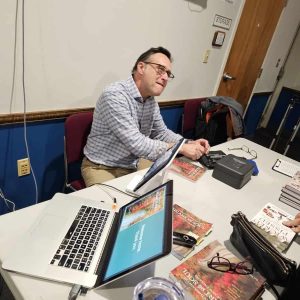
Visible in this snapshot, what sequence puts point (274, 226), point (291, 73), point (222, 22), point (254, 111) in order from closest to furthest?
point (274, 226) < point (222, 22) < point (254, 111) < point (291, 73)

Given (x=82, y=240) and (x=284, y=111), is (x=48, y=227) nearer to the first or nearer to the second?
(x=82, y=240)

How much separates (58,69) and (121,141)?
0.63 m

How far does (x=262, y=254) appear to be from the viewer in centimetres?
91

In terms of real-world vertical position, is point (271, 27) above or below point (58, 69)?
above

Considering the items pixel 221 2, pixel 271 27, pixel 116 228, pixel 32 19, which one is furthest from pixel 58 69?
pixel 271 27

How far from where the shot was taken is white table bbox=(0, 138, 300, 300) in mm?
733

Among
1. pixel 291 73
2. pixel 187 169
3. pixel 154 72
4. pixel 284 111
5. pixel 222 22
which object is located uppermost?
pixel 222 22

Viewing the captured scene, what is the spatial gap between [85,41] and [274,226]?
1529 mm

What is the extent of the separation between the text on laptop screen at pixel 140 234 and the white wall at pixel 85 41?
107 centimetres

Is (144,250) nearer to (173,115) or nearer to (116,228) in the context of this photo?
(116,228)

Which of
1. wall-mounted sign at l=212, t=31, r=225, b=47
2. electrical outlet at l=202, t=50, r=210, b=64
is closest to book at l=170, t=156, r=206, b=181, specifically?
electrical outlet at l=202, t=50, r=210, b=64

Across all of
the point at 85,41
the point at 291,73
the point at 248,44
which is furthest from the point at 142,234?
the point at 291,73

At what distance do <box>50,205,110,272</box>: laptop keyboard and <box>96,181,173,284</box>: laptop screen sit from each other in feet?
0.24

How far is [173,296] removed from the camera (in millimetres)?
699
